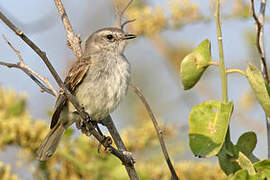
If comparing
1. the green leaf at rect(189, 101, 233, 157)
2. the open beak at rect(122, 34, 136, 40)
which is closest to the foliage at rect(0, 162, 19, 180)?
the green leaf at rect(189, 101, 233, 157)

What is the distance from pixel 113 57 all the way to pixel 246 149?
162 cm

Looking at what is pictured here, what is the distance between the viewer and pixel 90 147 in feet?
12.1

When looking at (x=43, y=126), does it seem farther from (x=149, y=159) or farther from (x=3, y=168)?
(x=149, y=159)

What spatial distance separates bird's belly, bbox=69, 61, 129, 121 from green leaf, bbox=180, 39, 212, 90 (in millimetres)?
1012

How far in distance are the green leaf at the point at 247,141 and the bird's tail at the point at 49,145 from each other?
151cm

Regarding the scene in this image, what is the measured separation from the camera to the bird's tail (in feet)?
11.5

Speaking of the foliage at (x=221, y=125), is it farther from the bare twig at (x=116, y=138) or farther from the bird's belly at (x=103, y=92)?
the bird's belly at (x=103, y=92)

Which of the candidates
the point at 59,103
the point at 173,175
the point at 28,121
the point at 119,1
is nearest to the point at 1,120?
the point at 28,121

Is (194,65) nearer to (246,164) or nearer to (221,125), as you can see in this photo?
(221,125)

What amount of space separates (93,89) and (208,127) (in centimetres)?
134

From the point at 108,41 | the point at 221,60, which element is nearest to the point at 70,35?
the point at 108,41

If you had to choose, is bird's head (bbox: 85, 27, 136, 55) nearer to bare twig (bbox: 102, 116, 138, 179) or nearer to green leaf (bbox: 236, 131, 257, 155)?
bare twig (bbox: 102, 116, 138, 179)

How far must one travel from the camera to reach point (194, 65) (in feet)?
9.11

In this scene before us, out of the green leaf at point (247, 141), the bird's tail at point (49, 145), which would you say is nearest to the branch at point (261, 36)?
the green leaf at point (247, 141)
